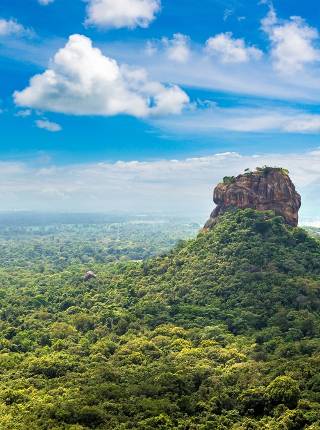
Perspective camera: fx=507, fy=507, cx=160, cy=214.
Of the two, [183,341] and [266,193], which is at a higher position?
[266,193]

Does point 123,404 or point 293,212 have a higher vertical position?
point 293,212

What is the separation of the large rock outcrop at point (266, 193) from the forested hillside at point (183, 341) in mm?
2769

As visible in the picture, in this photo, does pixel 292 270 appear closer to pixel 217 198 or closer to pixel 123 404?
pixel 217 198

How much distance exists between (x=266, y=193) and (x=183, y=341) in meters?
34.5

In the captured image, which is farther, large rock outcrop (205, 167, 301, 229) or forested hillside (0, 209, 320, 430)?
large rock outcrop (205, 167, 301, 229)

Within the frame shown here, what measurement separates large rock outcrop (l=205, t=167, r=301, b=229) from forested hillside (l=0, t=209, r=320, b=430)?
277cm

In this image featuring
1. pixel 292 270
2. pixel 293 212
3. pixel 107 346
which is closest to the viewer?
pixel 107 346

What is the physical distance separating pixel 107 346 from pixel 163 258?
1196 inches

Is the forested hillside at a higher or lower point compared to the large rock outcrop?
lower

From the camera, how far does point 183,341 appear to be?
4816 centimetres

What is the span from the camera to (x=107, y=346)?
1929 inches

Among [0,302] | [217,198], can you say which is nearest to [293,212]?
[217,198]

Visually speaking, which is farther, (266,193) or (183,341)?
(266,193)

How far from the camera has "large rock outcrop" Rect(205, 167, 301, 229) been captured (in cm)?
7594
